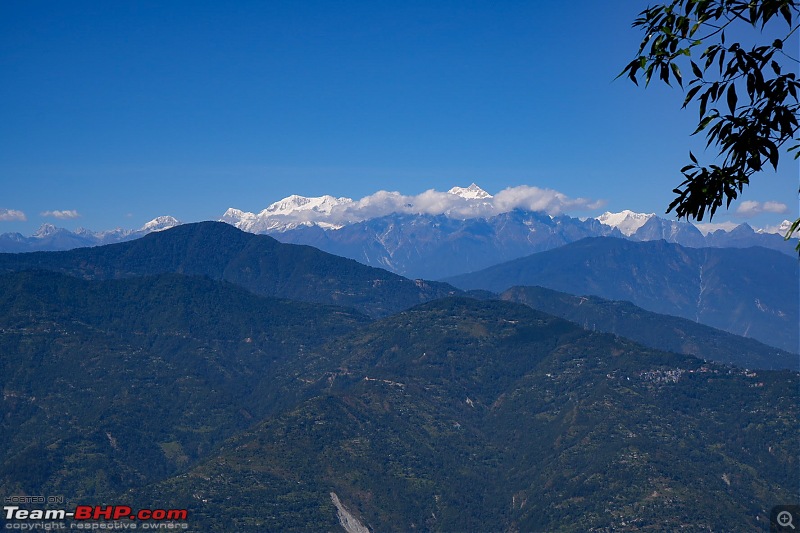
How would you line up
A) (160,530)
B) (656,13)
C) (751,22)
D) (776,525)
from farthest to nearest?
(160,530)
(776,525)
(656,13)
(751,22)

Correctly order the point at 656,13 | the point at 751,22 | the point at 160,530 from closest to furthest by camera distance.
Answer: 1. the point at 751,22
2. the point at 656,13
3. the point at 160,530

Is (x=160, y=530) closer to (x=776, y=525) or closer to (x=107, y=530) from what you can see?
(x=107, y=530)

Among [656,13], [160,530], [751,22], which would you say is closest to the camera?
[751,22]

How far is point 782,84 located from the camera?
17844mm

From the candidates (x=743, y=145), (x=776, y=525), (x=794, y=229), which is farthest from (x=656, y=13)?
(x=776, y=525)

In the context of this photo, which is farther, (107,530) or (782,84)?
(107,530)

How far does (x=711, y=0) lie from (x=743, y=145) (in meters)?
3.65

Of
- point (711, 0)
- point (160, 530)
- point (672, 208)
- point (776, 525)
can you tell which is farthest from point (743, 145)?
point (160, 530)

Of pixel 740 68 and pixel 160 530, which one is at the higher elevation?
pixel 740 68

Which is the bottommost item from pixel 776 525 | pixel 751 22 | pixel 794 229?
pixel 776 525

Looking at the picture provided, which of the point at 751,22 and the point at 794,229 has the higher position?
the point at 751,22

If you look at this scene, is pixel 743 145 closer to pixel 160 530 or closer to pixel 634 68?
pixel 634 68

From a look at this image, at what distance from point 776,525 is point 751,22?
31.7m

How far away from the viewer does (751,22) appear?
17.6 metres
